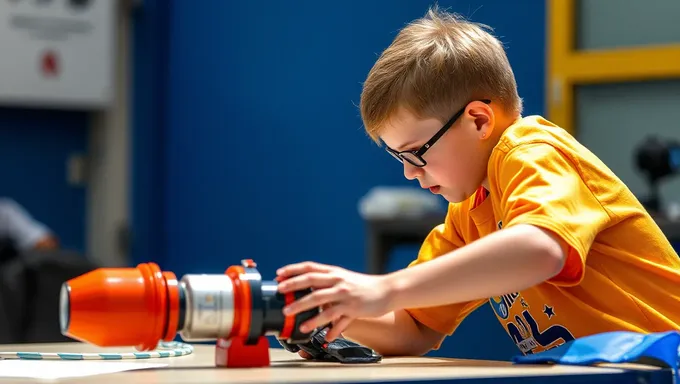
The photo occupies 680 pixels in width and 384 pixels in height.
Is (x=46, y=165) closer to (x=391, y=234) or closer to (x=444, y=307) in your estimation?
(x=391, y=234)

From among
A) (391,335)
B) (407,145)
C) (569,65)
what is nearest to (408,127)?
(407,145)

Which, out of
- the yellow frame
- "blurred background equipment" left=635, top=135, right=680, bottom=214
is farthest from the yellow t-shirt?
the yellow frame

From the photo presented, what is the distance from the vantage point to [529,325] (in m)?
1.35

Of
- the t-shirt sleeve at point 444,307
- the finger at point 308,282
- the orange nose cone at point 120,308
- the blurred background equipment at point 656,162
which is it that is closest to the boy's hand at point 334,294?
the finger at point 308,282

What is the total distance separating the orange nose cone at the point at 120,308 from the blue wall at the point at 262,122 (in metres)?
2.51

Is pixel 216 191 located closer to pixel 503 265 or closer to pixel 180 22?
pixel 180 22

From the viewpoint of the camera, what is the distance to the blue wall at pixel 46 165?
486 cm

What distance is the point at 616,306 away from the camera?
1.25 m

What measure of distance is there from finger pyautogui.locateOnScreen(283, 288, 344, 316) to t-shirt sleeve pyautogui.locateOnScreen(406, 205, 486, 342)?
0.40 meters

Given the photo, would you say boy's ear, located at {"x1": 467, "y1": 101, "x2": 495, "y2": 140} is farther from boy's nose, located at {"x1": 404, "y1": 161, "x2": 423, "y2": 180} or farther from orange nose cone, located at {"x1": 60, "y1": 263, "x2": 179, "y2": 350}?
orange nose cone, located at {"x1": 60, "y1": 263, "x2": 179, "y2": 350}

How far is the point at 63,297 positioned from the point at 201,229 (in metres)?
3.72

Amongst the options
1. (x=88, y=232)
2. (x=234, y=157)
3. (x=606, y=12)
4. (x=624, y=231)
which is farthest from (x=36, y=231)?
(x=624, y=231)

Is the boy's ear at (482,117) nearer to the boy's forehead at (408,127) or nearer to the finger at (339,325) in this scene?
the boy's forehead at (408,127)

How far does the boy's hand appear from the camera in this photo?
1.07 meters
